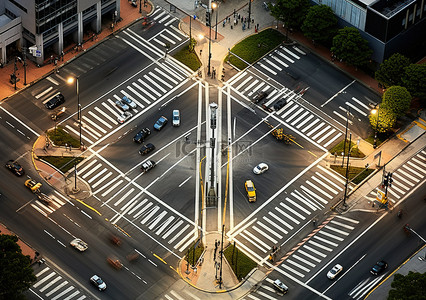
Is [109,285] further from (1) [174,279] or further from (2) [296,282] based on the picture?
(2) [296,282]

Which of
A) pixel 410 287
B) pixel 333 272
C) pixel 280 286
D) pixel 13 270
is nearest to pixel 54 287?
pixel 13 270

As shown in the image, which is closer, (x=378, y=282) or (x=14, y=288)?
(x=14, y=288)

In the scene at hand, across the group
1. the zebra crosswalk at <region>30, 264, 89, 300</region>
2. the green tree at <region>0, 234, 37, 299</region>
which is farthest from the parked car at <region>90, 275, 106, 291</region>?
the green tree at <region>0, 234, 37, 299</region>

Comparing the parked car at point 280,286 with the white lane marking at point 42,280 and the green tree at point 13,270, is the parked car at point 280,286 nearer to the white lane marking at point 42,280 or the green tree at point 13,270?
the white lane marking at point 42,280

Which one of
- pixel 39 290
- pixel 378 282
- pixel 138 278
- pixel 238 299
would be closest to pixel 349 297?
pixel 378 282

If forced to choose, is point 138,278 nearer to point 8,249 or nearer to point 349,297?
point 8,249
